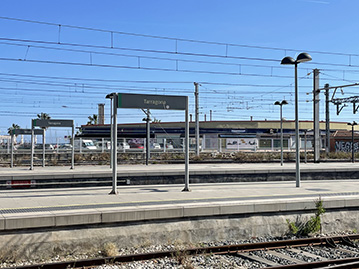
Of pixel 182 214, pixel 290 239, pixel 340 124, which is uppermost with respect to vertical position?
pixel 340 124

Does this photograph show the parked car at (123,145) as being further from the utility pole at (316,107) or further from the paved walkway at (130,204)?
the paved walkway at (130,204)

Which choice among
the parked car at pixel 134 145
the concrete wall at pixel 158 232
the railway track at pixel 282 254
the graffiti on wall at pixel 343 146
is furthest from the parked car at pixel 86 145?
the graffiti on wall at pixel 343 146

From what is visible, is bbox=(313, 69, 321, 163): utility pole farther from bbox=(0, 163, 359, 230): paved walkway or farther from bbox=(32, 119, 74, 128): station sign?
bbox=(0, 163, 359, 230): paved walkway

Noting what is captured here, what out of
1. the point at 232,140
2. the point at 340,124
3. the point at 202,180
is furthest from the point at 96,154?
the point at 340,124

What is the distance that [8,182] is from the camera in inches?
533

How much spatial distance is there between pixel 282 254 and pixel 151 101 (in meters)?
5.66

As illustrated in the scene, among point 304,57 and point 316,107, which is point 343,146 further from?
point 304,57

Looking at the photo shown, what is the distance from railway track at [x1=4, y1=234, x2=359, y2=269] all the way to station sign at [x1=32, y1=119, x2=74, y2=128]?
46.1ft

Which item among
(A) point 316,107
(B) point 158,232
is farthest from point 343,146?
(B) point 158,232

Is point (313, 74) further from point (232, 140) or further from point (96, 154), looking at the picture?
point (96, 154)

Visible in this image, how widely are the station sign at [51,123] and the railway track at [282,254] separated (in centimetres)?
1406

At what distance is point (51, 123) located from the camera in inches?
816

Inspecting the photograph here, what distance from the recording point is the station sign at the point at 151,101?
11797 mm

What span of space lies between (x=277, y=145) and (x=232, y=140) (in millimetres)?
4674
